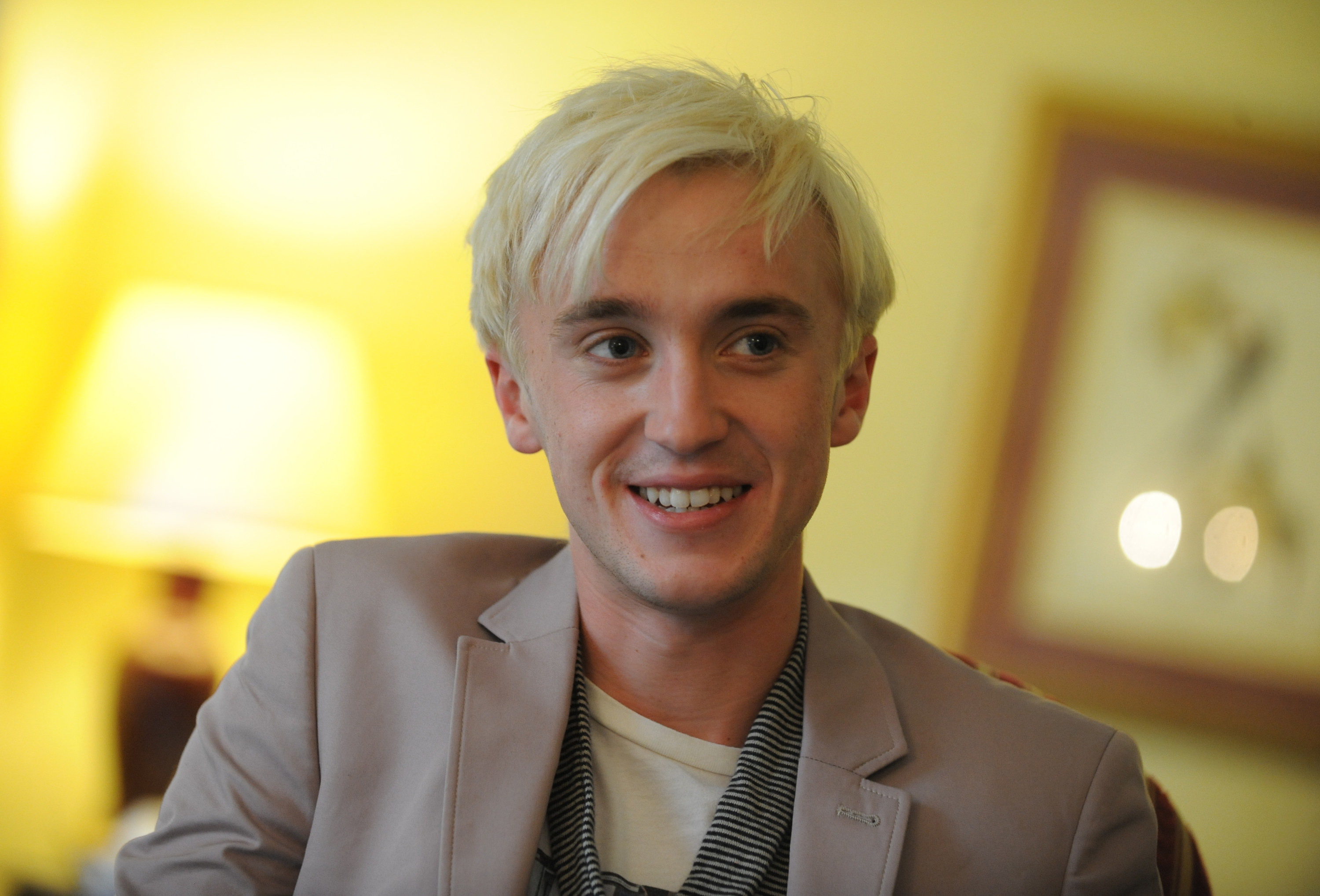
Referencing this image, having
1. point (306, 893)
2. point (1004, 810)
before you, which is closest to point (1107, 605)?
point (1004, 810)

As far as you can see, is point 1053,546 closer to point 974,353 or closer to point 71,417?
point 974,353

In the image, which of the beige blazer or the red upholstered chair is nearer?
the beige blazer

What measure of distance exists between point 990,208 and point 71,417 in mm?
2148

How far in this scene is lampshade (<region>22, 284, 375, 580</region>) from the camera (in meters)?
2.33

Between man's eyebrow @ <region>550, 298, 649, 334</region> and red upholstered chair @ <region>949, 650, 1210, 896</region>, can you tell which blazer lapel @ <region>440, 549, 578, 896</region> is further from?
red upholstered chair @ <region>949, 650, 1210, 896</region>

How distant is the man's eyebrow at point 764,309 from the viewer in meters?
1.19

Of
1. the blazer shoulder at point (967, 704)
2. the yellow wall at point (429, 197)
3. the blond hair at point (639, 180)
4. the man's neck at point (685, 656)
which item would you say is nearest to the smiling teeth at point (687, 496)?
the man's neck at point (685, 656)

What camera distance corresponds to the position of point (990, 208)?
239 cm

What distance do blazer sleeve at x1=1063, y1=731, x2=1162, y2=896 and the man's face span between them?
→ 489mm

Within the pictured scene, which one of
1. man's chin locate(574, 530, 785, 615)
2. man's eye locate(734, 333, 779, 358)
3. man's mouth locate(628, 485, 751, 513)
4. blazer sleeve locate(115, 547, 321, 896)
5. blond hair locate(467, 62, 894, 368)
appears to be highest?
blond hair locate(467, 62, 894, 368)

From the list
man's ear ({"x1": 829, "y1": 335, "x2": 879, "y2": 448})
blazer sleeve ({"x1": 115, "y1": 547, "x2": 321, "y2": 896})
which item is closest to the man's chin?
man's ear ({"x1": 829, "y1": 335, "x2": 879, "y2": 448})

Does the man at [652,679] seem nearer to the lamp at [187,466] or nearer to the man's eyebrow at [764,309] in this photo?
the man's eyebrow at [764,309]

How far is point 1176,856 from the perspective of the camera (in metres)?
1.39

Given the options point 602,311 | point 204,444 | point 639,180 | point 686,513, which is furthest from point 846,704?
point 204,444
